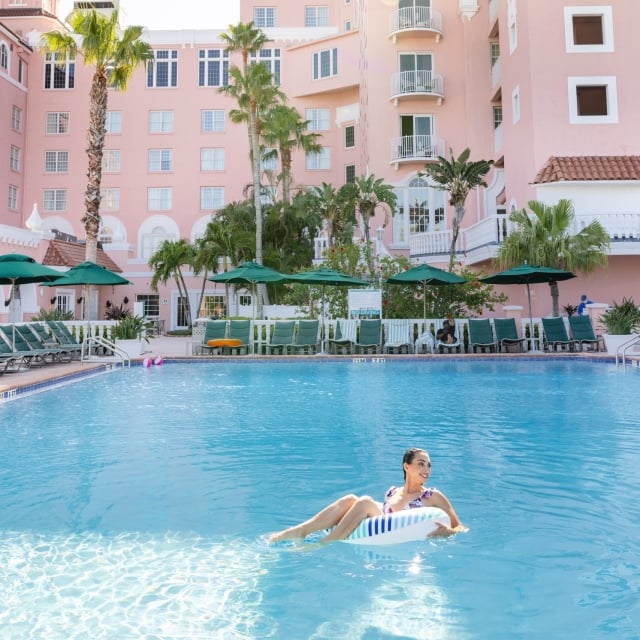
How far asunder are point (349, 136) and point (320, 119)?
232 cm

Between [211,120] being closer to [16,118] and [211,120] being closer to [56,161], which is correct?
[56,161]

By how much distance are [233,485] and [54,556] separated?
1.70 meters

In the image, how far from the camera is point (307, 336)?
57.7 ft

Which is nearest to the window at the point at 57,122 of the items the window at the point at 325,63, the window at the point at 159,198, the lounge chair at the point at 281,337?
the window at the point at 159,198

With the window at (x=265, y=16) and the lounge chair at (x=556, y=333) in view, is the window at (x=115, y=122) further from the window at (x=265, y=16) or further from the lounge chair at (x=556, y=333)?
the lounge chair at (x=556, y=333)

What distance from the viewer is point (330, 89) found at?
1372 inches

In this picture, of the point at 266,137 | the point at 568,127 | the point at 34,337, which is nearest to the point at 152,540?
the point at 34,337

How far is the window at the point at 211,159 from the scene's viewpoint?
3806cm

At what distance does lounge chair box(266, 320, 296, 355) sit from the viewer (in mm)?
17500

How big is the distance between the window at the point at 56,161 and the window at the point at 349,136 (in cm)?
1772

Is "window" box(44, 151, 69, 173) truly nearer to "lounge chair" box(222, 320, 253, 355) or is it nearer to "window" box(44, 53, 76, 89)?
"window" box(44, 53, 76, 89)

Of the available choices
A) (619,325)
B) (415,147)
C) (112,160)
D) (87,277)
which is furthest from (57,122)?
(619,325)

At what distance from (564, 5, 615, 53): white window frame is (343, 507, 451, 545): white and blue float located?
75.8 ft

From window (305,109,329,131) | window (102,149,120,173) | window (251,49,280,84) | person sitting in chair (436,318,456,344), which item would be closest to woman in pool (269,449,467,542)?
person sitting in chair (436,318,456,344)
